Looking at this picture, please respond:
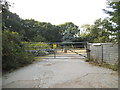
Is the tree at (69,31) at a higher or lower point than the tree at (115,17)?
higher

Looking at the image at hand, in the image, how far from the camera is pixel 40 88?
2.17m

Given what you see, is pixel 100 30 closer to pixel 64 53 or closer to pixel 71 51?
pixel 64 53

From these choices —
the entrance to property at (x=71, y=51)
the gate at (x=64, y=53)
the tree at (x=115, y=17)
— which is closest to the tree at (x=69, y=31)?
the entrance to property at (x=71, y=51)

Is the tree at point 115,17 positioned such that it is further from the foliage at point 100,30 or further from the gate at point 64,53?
the gate at point 64,53

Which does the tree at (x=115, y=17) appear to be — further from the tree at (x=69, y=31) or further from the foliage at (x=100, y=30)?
the tree at (x=69, y=31)

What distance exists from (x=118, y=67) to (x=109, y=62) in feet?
2.29

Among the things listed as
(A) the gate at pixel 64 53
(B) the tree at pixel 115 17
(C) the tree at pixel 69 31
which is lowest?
(A) the gate at pixel 64 53

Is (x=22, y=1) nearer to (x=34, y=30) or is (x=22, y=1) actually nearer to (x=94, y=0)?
(x=94, y=0)

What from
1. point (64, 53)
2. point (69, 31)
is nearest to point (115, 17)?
point (64, 53)

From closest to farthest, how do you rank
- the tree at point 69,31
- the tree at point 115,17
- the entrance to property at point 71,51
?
the tree at point 115,17, the entrance to property at point 71,51, the tree at point 69,31

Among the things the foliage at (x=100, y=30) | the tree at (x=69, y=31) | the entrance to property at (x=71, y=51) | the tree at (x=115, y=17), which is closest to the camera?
the tree at (x=115, y=17)

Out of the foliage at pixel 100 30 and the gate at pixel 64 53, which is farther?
the gate at pixel 64 53

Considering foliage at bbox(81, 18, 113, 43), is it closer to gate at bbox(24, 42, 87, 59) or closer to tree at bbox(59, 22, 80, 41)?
gate at bbox(24, 42, 87, 59)

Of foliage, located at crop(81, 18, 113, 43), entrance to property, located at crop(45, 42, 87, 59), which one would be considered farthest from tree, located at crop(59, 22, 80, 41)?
entrance to property, located at crop(45, 42, 87, 59)
